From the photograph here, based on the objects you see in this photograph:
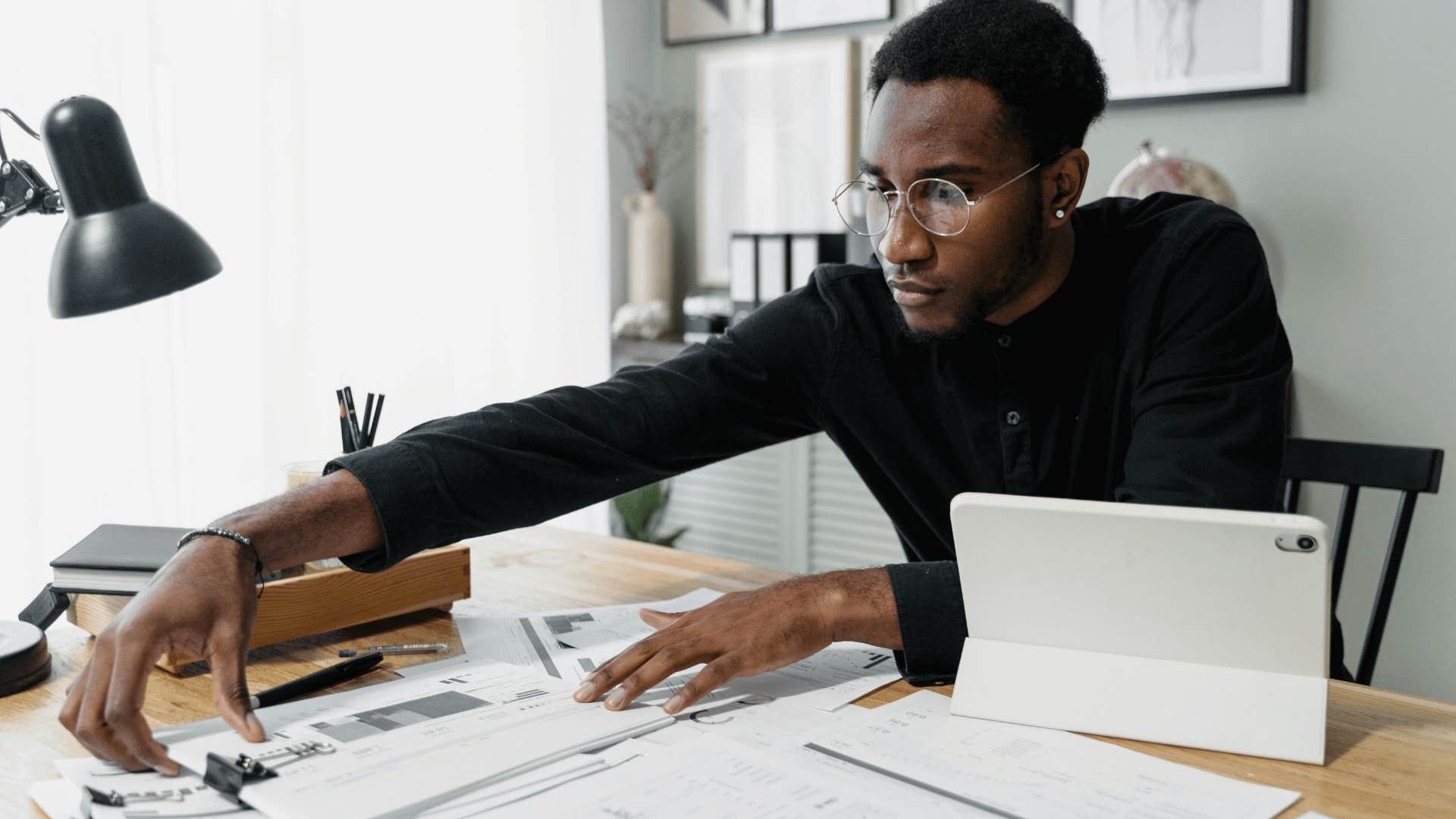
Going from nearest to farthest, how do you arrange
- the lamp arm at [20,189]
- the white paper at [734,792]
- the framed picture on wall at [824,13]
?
the white paper at [734,792], the lamp arm at [20,189], the framed picture on wall at [824,13]

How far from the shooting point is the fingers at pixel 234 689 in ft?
2.98

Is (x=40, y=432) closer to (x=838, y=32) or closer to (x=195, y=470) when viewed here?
(x=195, y=470)

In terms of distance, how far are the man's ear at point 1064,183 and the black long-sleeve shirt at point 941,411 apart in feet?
0.22

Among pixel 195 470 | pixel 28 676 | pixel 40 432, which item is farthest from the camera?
pixel 195 470

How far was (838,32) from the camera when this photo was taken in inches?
127

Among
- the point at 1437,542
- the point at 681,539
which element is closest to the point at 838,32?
the point at 681,539

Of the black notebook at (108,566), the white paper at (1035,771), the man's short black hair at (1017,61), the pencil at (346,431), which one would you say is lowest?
the white paper at (1035,771)

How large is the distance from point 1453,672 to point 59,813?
8.57 feet

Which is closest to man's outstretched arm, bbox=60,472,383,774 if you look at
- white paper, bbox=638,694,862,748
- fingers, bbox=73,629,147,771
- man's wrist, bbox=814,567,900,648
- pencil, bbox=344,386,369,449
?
fingers, bbox=73,629,147,771

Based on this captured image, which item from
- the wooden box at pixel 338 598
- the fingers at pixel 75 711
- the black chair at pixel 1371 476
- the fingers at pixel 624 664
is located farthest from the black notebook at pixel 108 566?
the black chair at pixel 1371 476

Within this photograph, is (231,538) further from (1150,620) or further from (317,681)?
(1150,620)

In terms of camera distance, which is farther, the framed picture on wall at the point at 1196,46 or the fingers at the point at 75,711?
the framed picture on wall at the point at 1196,46

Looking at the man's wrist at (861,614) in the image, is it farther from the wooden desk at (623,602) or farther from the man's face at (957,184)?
the man's face at (957,184)

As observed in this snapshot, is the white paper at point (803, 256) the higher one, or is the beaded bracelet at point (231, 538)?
the white paper at point (803, 256)
